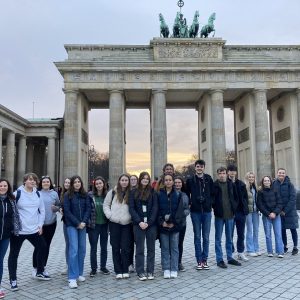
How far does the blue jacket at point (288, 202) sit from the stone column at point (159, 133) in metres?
24.1

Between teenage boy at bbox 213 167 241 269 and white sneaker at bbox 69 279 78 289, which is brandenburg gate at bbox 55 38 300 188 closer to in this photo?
teenage boy at bbox 213 167 241 269

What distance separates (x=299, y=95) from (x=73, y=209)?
33748 millimetres

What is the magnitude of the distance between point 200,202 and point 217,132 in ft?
89.7

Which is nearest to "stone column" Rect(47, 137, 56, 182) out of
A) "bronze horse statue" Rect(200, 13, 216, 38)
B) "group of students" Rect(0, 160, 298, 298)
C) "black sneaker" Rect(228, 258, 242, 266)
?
"bronze horse statue" Rect(200, 13, 216, 38)

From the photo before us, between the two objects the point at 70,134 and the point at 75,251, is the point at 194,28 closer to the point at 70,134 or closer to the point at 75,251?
the point at 70,134

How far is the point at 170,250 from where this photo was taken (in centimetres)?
816

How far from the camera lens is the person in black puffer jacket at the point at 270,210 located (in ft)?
32.4

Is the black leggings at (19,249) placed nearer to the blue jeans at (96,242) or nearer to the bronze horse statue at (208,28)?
the blue jeans at (96,242)

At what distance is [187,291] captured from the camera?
22.1ft

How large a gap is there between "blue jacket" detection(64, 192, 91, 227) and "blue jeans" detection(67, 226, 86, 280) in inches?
7.9

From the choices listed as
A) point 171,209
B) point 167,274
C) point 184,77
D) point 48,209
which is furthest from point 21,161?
point 167,274

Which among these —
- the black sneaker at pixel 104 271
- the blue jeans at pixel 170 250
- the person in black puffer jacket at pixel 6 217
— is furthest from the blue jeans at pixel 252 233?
the person in black puffer jacket at pixel 6 217

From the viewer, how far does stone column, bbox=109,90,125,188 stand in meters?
34.8

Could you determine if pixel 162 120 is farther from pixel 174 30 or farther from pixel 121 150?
pixel 174 30
